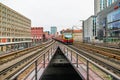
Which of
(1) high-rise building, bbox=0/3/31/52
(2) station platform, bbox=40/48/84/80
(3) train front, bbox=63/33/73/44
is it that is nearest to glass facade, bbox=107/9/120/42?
(3) train front, bbox=63/33/73/44

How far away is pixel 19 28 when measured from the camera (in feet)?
373

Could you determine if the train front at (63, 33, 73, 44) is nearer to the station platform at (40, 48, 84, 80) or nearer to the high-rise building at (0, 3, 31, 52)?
the station platform at (40, 48, 84, 80)

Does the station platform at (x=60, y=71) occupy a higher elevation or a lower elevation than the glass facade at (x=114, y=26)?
lower

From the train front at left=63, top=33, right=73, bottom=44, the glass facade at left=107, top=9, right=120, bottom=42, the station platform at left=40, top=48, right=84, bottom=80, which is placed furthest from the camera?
the glass facade at left=107, top=9, right=120, bottom=42

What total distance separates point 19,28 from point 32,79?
108424 mm

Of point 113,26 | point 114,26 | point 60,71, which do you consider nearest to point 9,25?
point 113,26

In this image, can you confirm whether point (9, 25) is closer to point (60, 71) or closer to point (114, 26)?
point (114, 26)

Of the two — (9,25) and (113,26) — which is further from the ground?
(9,25)

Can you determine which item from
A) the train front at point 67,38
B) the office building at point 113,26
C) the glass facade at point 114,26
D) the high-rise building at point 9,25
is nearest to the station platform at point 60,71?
the train front at point 67,38

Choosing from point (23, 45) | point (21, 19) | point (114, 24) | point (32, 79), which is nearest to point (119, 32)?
point (114, 24)

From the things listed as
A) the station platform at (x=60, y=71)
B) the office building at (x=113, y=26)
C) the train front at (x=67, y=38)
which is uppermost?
the office building at (x=113, y=26)

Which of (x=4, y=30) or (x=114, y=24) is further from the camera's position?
(x=4, y=30)

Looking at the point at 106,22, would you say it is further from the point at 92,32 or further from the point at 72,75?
the point at 72,75

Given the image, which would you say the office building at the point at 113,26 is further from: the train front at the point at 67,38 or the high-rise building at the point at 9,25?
the high-rise building at the point at 9,25
